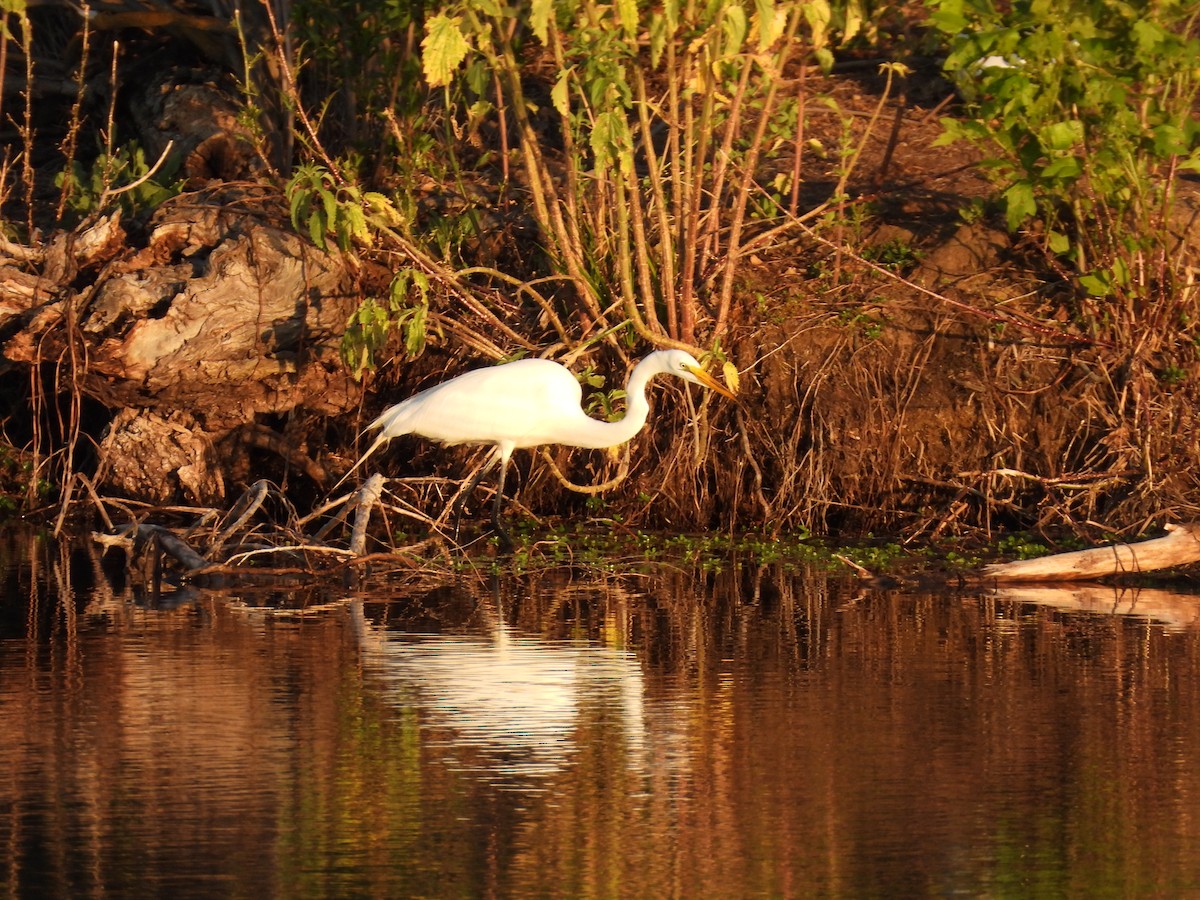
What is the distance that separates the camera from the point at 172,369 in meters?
12.2

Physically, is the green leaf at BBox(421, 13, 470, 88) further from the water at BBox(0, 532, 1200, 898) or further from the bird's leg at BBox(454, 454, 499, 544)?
the water at BBox(0, 532, 1200, 898)

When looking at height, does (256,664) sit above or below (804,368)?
below

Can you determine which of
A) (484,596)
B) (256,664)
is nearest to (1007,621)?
(484,596)

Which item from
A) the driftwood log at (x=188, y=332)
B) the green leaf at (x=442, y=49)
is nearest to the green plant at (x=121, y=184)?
the driftwood log at (x=188, y=332)

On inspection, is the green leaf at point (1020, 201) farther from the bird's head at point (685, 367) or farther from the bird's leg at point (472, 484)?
the bird's leg at point (472, 484)

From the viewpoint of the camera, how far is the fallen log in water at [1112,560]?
9914 millimetres

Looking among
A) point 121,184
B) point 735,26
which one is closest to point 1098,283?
point 735,26

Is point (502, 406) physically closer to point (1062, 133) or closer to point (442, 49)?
point (442, 49)

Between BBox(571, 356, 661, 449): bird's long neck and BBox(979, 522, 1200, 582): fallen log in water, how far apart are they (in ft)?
6.93

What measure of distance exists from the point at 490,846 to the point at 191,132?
10415 millimetres

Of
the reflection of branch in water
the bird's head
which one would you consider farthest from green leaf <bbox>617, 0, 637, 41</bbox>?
the reflection of branch in water

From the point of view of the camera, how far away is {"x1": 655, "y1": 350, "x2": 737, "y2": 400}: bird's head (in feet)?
35.3

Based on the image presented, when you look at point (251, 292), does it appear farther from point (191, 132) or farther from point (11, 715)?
point (11, 715)

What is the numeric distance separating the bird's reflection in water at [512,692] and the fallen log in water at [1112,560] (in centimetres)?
276
